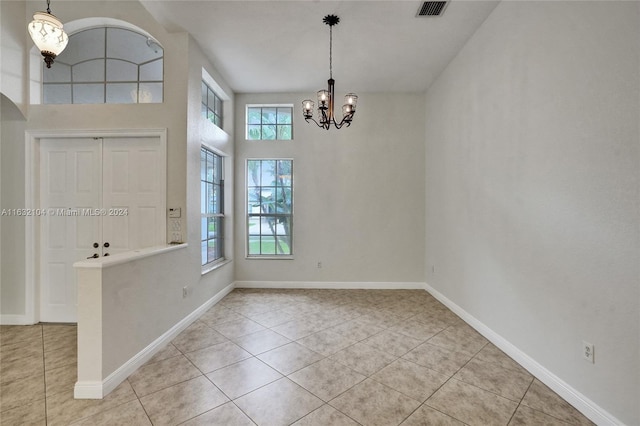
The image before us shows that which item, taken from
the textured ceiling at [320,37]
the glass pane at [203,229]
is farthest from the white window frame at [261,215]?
the textured ceiling at [320,37]

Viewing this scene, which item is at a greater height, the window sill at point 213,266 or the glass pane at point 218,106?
the glass pane at point 218,106

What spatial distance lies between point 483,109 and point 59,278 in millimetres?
5316

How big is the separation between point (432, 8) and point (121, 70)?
3.62 m

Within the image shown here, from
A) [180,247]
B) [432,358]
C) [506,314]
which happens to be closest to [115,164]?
[180,247]

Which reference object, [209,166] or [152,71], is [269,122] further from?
[152,71]

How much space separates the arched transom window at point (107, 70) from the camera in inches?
125

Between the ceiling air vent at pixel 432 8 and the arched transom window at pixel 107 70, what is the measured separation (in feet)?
9.82

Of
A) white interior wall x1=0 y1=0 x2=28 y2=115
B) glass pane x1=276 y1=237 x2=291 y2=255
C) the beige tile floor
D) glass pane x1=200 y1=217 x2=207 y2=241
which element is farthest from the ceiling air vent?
white interior wall x1=0 y1=0 x2=28 y2=115

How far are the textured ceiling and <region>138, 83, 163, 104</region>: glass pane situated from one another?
2.23ft

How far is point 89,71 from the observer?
10.5ft

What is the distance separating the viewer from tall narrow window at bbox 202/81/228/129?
12.7 ft

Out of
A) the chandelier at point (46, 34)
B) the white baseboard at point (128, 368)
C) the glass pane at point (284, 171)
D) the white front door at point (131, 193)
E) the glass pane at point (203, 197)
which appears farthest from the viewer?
the glass pane at point (284, 171)

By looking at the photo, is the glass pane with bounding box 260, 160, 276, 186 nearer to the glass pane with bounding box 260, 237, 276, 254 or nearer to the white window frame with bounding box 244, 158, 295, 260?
the white window frame with bounding box 244, 158, 295, 260

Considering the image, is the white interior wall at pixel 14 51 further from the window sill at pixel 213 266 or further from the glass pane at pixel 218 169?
the window sill at pixel 213 266
